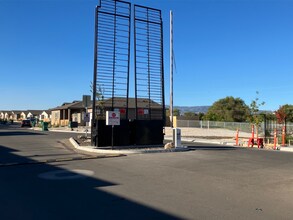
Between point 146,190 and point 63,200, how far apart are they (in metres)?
2.11

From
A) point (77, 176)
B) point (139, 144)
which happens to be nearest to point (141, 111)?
point (139, 144)

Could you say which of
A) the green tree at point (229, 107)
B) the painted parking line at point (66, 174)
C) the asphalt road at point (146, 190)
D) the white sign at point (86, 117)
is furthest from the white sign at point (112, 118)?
the green tree at point (229, 107)

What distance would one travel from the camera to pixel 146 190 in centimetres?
934

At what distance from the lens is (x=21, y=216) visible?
6.88 meters

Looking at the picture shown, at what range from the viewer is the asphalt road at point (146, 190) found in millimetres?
7242

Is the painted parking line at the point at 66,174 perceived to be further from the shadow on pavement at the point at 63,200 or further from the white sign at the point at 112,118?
the white sign at the point at 112,118

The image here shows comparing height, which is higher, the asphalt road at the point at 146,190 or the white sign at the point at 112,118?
the white sign at the point at 112,118

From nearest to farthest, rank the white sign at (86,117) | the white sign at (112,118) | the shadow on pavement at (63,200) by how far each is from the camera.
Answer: the shadow on pavement at (63,200), the white sign at (112,118), the white sign at (86,117)

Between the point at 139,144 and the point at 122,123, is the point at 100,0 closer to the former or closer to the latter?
the point at 122,123

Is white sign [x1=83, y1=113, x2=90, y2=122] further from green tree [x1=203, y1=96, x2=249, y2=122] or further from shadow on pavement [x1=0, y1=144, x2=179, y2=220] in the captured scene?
green tree [x1=203, y1=96, x2=249, y2=122]

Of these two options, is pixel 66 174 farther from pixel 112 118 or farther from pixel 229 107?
pixel 229 107

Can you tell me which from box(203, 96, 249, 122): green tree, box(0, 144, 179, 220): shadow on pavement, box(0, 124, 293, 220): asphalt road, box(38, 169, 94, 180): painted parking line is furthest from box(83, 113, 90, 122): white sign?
box(203, 96, 249, 122): green tree

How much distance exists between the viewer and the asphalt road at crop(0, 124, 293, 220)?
23.8 ft

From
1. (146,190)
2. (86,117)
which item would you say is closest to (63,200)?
(146,190)
